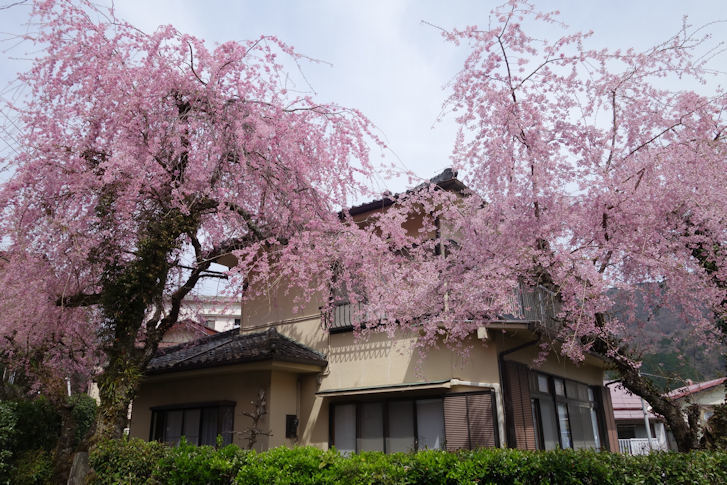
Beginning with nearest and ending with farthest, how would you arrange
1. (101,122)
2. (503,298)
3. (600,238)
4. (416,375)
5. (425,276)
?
(600,238) < (503,298) < (101,122) < (425,276) < (416,375)

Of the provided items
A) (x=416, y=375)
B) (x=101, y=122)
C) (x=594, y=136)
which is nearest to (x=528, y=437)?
(x=416, y=375)

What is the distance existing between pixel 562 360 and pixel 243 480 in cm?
911

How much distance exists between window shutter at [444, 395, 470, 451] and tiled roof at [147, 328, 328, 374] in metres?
3.16

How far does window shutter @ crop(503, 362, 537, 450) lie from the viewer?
31.4 ft

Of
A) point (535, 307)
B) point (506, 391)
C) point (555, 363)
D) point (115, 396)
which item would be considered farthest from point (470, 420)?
point (115, 396)

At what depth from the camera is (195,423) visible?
11875 millimetres

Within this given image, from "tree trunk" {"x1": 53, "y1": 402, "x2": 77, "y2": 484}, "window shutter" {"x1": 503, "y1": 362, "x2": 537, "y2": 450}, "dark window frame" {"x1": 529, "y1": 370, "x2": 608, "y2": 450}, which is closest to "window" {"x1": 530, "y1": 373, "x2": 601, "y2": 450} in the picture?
"dark window frame" {"x1": 529, "y1": 370, "x2": 608, "y2": 450}

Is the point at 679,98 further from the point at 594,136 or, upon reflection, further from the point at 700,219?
the point at 700,219

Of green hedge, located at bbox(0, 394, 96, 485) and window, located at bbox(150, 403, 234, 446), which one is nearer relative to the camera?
green hedge, located at bbox(0, 394, 96, 485)

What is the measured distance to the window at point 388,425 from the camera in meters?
9.75

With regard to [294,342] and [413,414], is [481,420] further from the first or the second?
[294,342]

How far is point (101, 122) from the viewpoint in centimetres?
813

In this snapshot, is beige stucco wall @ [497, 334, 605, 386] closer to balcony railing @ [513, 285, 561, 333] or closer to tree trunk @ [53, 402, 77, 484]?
balcony railing @ [513, 285, 561, 333]

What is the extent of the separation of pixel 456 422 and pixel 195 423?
6.37 m
